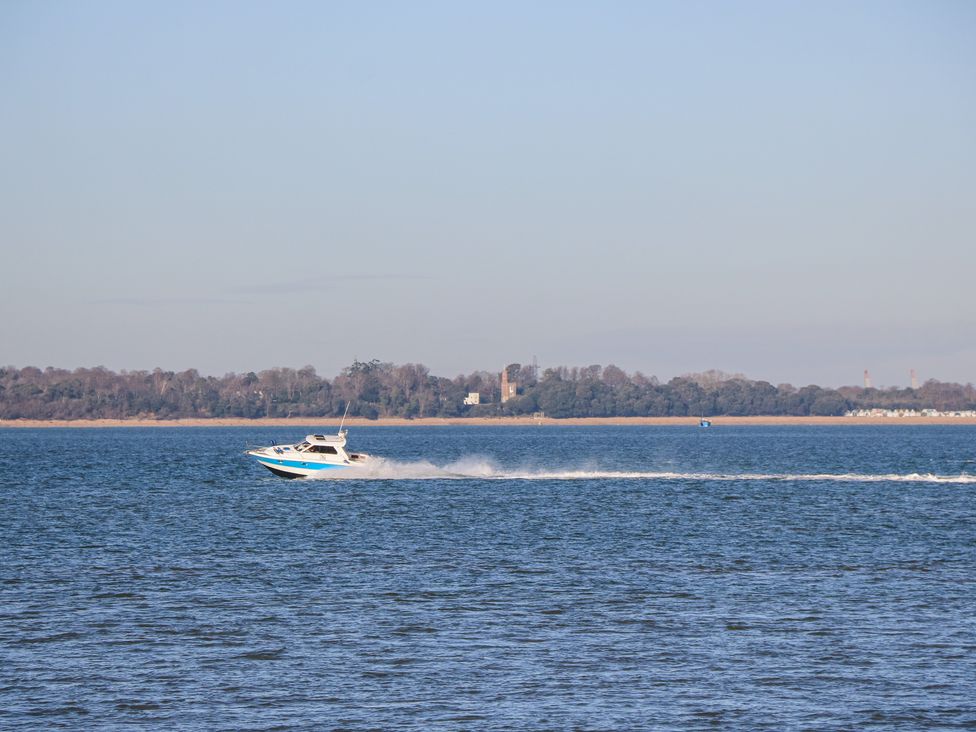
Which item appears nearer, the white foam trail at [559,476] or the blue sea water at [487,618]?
the blue sea water at [487,618]

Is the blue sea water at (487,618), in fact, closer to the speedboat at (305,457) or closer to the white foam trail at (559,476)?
the speedboat at (305,457)

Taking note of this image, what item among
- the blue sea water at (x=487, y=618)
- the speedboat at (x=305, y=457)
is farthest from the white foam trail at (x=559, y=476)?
the blue sea water at (x=487, y=618)

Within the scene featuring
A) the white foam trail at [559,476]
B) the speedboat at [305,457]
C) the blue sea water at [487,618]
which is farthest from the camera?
the white foam trail at [559,476]

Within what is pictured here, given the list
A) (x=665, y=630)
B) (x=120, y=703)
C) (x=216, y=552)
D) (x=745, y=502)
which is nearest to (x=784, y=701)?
(x=665, y=630)

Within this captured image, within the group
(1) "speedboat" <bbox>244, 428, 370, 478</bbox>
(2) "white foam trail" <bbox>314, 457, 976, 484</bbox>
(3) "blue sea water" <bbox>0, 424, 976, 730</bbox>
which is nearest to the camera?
(3) "blue sea water" <bbox>0, 424, 976, 730</bbox>

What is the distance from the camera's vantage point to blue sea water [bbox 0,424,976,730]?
25219mm

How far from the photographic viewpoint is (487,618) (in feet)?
113

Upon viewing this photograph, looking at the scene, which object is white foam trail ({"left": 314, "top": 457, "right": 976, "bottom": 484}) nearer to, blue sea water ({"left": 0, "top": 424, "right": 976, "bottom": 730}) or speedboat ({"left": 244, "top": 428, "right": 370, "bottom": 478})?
speedboat ({"left": 244, "top": 428, "right": 370, "bottom": 478})

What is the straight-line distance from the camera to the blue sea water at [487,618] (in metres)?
25.2

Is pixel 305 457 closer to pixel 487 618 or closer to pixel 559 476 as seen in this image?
pixel 559 476

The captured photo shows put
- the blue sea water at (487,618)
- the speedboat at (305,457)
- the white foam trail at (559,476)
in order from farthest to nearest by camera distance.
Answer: the white foam trail at (559,476) → the speedboat at (305,457) → the blue sea water at (487,618)

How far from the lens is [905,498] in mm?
83312

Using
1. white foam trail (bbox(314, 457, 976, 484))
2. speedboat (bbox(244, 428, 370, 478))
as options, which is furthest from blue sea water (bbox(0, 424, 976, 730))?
white foam trail (bbox(314, 457, 976, 484))

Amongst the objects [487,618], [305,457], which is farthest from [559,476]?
[487,618]
